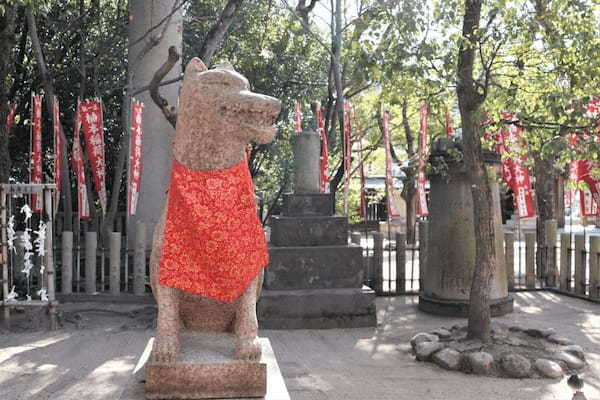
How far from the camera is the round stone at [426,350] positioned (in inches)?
240

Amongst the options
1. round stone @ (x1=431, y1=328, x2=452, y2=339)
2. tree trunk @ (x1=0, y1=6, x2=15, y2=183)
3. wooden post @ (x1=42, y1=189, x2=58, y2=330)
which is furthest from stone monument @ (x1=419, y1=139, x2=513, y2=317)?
tree trunk @ (x1=0, y1=6, x2=15, y2=183)

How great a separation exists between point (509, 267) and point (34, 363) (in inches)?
301

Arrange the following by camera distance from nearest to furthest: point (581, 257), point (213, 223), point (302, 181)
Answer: point (213, 223)
point (302, 181)
point (581, 257)

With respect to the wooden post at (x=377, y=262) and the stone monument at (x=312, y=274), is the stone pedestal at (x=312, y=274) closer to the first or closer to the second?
the stone monument at (x=312, y=274)

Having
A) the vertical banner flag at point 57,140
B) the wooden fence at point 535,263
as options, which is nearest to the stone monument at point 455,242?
the wooden fence at point 535,263

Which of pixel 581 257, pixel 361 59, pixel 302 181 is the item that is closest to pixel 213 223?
pixel 361 59

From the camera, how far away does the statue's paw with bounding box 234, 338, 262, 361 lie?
3.09m

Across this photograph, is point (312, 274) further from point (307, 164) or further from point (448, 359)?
point (448, 359)

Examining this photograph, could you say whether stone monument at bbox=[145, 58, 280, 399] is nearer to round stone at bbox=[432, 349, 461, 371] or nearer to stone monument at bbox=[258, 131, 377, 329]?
round stone at bbox=[432, 349, 461, 371]

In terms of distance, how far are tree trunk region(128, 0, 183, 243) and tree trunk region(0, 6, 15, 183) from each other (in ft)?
Result: 6.10

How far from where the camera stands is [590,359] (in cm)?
623

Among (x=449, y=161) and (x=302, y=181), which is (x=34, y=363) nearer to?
→ (x=302, y=181)

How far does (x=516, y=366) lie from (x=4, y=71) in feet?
28.3

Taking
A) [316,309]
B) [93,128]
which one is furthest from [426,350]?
[93,128]
